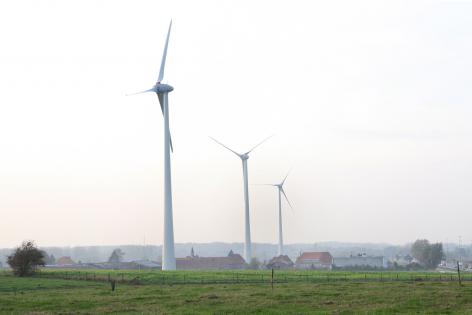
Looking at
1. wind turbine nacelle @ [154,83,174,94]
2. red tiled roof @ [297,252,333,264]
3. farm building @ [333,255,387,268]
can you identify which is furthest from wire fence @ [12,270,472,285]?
red tiled roof @ [297,252,333,264]

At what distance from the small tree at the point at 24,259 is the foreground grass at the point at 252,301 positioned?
3085cm

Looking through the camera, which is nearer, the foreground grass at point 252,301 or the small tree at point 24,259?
the foreground grass at point 252,301

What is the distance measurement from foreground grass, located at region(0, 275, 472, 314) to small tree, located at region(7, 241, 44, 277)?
30.9 metres

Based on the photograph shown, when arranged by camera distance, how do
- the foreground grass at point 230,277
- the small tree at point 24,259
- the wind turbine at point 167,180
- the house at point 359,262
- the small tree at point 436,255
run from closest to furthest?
the foreground grass at point 230,277
the small tree at point 24,259
the wind turbine at point 167,180
the house at point 359,262
the small tree at point 436,255

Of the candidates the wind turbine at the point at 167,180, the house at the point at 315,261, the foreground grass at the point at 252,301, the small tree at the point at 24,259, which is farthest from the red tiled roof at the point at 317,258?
the foreground grass at the point at 252,301

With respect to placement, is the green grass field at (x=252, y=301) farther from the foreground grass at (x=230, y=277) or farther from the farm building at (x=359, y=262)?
the farm building at (x=359, y=262)

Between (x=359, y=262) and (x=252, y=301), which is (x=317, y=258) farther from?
(x=252, y=301)

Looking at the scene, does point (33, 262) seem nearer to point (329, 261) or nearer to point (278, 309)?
point (278, 309)

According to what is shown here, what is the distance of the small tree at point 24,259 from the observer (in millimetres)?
82812

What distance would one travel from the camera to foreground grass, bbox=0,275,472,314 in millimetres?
38656

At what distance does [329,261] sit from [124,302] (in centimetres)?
12956

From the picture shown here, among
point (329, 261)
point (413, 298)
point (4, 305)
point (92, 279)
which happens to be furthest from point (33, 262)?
point (329, 261)

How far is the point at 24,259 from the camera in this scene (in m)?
83.1

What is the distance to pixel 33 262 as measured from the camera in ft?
276
